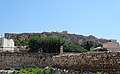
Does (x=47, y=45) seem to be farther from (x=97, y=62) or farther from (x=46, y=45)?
(x=97, y=62)

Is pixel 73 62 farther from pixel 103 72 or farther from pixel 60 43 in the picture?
pixel 60 43

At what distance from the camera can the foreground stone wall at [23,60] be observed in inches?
1785

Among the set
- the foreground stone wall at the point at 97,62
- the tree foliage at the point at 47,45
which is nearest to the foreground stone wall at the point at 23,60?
the tree foliage at the point at 47,45

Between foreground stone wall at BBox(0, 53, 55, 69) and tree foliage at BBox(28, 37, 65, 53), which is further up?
tree foliage at BBox(28, 37, 65, 53)

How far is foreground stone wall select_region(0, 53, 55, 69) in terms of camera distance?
45.3 metres

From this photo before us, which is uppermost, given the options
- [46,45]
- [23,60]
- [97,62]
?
[97,62]

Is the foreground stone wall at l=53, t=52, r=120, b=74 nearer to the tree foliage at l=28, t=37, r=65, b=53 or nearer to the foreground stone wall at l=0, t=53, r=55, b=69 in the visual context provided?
the foreground stone wall at l=0, t=53, r=55, b=69

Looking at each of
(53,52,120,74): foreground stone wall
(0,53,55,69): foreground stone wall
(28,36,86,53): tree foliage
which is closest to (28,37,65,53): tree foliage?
(28,36,86,53): tree foliage

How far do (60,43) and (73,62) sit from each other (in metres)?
48.8

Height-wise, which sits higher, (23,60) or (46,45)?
(46,45)

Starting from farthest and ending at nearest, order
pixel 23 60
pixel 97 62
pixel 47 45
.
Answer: pixel 47 45 < pixel 23 60 < pixel 97 62

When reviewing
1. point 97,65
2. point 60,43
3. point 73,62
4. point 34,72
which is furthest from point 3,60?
Answer: point 97,65

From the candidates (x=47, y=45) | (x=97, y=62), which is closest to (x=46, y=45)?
(x=47, y=45)

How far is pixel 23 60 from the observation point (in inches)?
1832
